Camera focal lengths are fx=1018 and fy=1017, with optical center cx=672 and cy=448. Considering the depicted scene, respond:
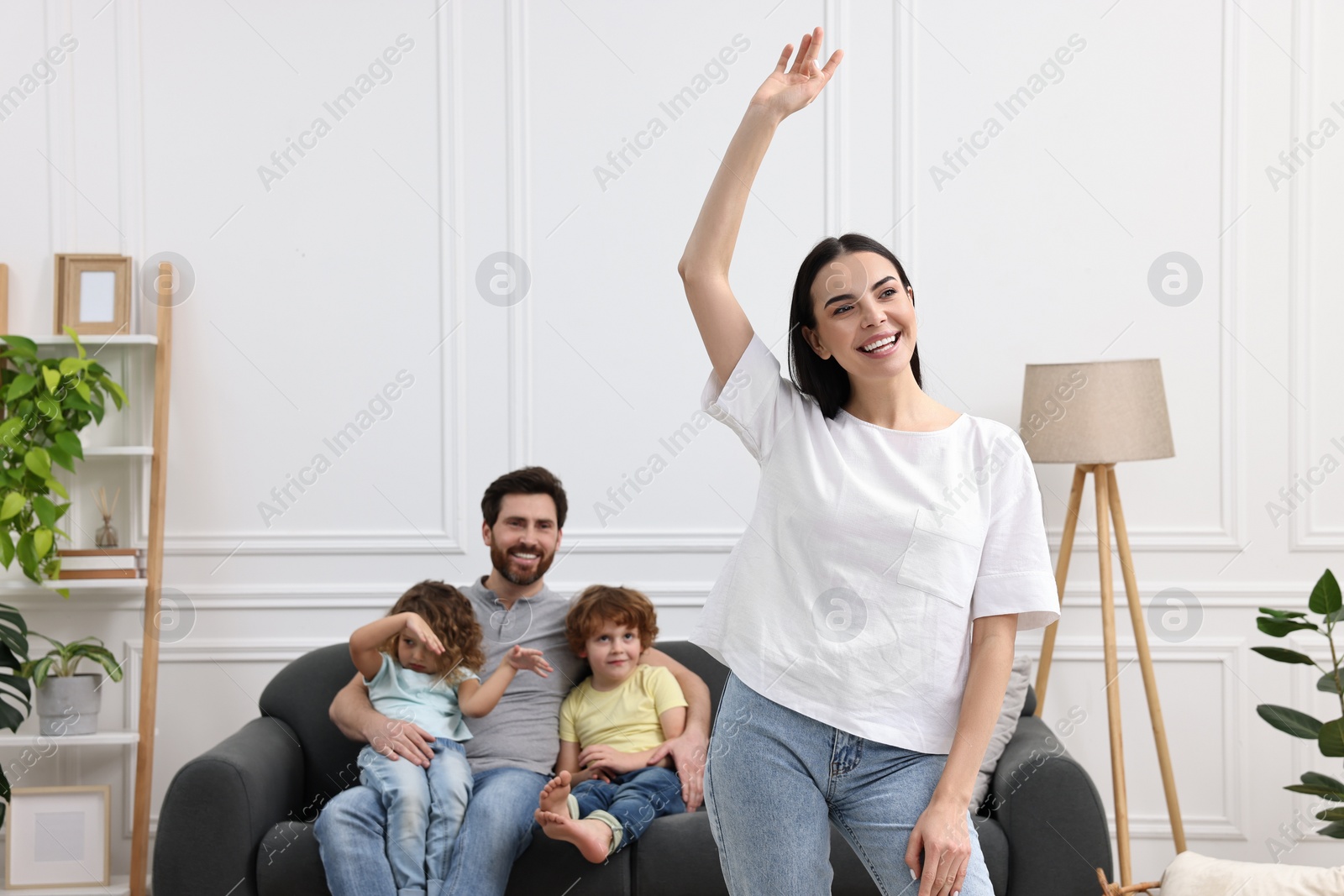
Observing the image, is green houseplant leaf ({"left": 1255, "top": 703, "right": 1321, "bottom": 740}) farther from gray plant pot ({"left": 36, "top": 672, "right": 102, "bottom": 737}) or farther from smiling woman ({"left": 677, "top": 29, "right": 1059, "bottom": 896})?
gray plant pot ({"left": 36, "top": 672, "right": 102, "bottom": 737})

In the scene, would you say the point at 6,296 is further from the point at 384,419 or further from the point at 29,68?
the point at 384,419

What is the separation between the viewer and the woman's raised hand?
1198mm

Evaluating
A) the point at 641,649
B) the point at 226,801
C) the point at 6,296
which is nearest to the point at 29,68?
the point at 6,296

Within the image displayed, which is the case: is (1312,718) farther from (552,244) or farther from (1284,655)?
(552,244)

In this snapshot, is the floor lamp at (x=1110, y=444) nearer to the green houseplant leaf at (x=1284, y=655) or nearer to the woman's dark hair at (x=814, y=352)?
the green houseplant leaf at (x=1284, y=655)

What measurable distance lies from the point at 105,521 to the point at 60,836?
0.86m

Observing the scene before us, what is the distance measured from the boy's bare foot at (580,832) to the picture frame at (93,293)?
6.49 ft

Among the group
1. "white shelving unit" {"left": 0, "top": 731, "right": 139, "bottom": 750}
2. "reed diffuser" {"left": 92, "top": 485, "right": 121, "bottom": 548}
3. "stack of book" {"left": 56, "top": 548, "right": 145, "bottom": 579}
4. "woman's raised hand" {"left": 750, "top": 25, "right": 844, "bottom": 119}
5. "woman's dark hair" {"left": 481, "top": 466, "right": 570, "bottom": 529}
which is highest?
"woman's raised hand" {"left": 750, "top": 25, "right": 844, "bottom": 119}

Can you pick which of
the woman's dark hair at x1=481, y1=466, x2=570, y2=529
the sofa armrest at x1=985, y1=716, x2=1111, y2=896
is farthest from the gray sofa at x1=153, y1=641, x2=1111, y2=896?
the woman's dark hair at x1=481, y1=466, x2=570, y2=529

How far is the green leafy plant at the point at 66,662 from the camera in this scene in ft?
8.89

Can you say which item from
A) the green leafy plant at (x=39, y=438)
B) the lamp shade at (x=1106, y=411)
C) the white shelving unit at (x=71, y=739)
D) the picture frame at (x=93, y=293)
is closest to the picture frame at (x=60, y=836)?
the white shelving unit at (x=71, y=739)

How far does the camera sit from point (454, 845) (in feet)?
6.89

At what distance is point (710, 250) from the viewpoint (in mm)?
1211

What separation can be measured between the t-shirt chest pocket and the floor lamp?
1.63m
